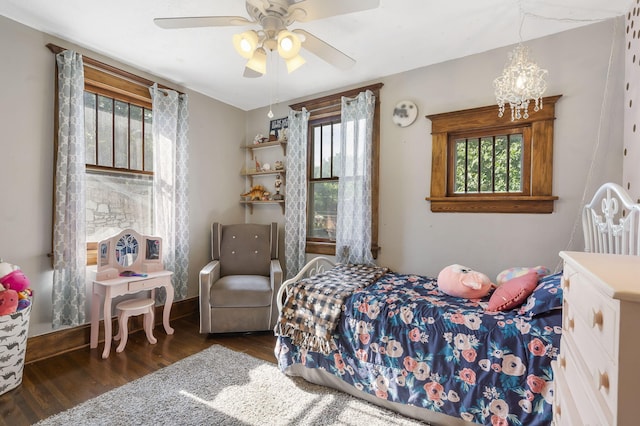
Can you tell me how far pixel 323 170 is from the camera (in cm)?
351

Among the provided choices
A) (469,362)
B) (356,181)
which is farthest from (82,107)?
(469,362)

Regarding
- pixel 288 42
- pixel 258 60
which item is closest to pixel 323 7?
pixel 288 42

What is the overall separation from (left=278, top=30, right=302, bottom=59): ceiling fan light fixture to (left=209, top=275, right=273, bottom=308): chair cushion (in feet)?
6.79

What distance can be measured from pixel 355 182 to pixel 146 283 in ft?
7.13

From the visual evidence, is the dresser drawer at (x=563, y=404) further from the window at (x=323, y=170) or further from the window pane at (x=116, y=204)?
the window pane at (x=116, y=204)

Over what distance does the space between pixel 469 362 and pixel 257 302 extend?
188cm

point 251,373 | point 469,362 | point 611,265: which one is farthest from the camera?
point 251,373

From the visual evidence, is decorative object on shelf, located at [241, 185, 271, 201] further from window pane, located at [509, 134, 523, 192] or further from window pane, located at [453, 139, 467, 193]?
window pane, located at [509, 134, 523, 192]

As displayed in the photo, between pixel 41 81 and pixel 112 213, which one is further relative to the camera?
pixel 112 213

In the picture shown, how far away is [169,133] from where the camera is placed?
312 cm

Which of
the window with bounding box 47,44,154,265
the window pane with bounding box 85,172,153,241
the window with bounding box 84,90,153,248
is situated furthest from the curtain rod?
the window pane with bounding box 85,172,153,241

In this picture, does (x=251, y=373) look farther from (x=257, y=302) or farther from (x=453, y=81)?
(x=453, y=81)

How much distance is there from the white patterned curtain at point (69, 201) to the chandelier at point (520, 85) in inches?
128

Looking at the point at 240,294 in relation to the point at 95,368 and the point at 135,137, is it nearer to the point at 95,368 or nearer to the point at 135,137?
the point at 95,368
